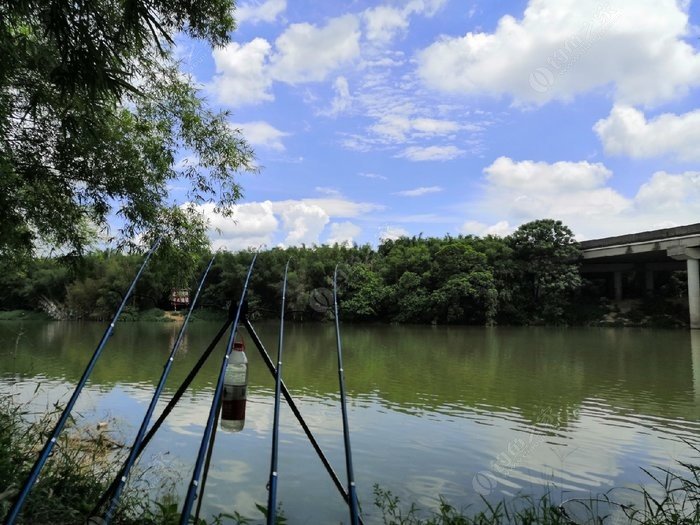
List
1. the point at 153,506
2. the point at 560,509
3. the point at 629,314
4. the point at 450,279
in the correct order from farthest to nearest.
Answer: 1. the point at 450,279
2. the point at 629,314
3. the point at 153,506
4. the point at 560,509

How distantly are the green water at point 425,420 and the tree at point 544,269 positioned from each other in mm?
17923

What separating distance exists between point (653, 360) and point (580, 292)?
22.9 m

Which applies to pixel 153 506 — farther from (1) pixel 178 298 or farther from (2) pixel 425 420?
(2) pixel 425 420

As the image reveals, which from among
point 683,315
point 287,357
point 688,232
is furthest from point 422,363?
point 683,315

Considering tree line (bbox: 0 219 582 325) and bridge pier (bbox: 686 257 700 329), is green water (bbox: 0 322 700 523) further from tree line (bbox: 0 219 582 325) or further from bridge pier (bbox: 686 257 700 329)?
tree line (bbox: 0 219 582 325)

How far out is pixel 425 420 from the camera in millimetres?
8492

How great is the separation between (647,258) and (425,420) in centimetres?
3441

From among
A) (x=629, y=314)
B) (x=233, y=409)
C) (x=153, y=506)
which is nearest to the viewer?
(x=233, y=409)

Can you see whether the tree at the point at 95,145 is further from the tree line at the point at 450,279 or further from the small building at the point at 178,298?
the tree line at the point at 450,279

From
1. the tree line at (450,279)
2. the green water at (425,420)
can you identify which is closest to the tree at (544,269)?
the tree line at (450,279)

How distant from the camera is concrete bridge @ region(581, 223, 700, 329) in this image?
29312 millimetres

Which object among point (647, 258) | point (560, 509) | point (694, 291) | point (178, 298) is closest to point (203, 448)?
point (560, 509)

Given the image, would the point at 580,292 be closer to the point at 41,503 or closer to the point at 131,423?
the point at 131,423

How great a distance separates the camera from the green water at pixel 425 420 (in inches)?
215
